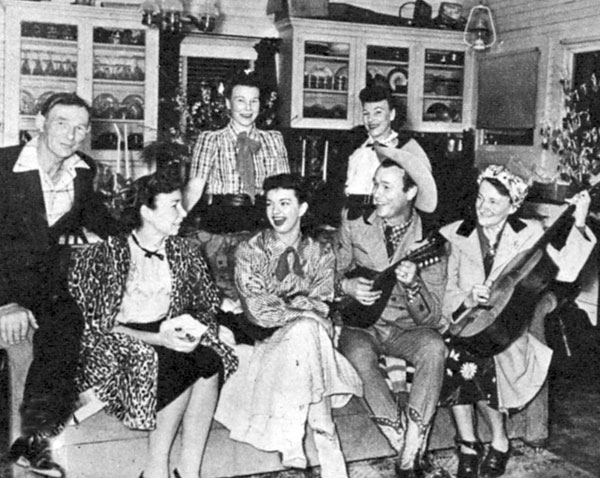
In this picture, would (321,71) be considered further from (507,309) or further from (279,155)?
(507,309)

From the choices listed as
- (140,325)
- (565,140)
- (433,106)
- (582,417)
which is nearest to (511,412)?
(582,417)

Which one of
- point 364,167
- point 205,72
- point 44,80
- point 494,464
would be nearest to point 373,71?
point 205,72

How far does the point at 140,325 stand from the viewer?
318cm

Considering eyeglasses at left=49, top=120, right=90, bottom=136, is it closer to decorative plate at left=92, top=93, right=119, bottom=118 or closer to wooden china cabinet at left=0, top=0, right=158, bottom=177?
wooden china cabinet at left=0, top=0, right=158, bottom=177

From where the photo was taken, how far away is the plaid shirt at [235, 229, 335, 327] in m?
3.38

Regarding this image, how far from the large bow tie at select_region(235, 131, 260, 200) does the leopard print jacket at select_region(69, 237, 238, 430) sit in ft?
3.52

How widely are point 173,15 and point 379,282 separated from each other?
2.85 metres

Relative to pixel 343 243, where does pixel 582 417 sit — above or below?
below

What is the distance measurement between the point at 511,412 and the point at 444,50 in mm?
4793

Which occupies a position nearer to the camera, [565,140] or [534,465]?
[534,465]

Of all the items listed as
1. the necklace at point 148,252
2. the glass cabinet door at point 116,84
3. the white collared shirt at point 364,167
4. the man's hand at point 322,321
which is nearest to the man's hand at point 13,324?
the necklace at point 148,252

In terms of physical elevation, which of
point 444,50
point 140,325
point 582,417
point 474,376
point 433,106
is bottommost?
point 582,417

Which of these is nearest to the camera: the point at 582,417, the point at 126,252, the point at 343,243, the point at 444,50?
the point at 126,252

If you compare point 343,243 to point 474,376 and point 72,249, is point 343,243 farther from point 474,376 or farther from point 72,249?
point 72,249
